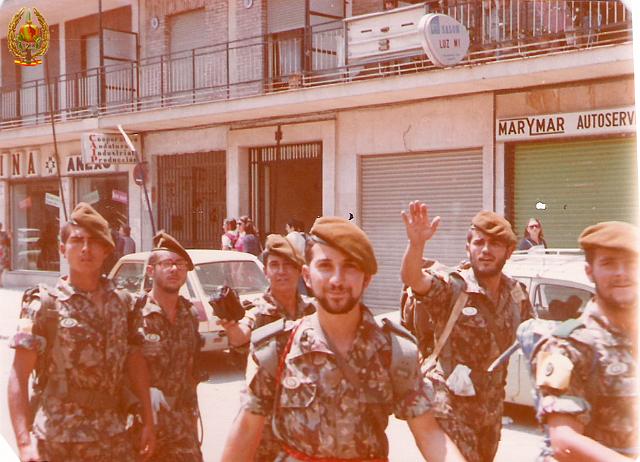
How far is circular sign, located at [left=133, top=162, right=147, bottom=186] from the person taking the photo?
641 centimetres

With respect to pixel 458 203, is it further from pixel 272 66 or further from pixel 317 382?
pixel 317 382

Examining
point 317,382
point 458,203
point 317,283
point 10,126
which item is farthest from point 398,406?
point 458,203

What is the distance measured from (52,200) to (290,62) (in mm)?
7018

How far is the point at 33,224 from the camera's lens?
21.0 feet

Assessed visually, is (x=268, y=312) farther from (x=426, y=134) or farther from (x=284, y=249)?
(x=426, y=134)

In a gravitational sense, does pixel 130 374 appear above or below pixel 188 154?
below

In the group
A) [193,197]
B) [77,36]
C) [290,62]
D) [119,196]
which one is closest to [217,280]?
[119,196]

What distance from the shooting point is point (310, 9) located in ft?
39.8

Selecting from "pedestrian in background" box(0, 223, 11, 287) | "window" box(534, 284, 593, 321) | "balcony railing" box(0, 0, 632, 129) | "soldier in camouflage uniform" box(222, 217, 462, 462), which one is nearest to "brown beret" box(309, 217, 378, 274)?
"soldier in camouflage uniform" box(222, 217, 462, 462)

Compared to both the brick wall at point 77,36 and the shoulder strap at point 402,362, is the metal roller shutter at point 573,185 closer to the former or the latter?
the shoulder strap at point 402,362

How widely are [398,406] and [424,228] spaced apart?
1.03 m

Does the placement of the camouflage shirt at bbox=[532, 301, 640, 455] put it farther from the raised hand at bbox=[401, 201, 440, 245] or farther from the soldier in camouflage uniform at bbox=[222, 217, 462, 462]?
the raised hand at bbox=[401, 201, 440, 245]

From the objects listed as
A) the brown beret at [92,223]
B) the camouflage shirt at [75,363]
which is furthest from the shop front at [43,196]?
the camouflage shirt at [75,363]

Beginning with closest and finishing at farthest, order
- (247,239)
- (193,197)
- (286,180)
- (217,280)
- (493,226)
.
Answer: (493,226) < (217,280) < (286,180) < (193,197) < (247,239)
